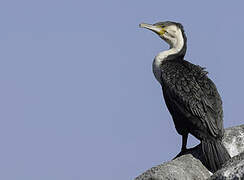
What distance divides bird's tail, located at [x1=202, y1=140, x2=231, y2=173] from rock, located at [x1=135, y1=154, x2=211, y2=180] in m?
0.40

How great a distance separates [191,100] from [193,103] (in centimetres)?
6

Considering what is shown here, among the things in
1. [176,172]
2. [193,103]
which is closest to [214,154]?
[193,103]

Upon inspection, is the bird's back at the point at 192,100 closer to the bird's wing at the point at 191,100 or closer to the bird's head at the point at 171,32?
the bird's wing at the point at 191,100

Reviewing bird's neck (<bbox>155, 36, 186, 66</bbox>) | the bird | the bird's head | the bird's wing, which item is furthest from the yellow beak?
the bird's wing

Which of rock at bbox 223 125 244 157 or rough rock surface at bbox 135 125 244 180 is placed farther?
rock at bbox 223 125 244 157

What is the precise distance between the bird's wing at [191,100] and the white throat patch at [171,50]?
1.61 ft

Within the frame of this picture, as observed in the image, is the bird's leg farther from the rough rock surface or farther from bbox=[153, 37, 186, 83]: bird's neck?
bbox=[153, 37, 186, 83]: bird's neck

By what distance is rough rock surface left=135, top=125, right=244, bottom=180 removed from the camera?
5.53 meters

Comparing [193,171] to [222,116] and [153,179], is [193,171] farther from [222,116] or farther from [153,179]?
[222,116]

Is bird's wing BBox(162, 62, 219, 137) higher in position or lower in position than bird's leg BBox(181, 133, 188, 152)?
higher

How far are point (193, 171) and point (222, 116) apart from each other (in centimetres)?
171

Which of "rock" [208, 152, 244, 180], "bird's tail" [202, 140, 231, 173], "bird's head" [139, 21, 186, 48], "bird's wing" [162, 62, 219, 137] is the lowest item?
"bird's tail" [202, 140, 231, 173]

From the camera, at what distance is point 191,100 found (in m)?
9.28

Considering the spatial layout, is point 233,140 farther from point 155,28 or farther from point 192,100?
point 155,28
